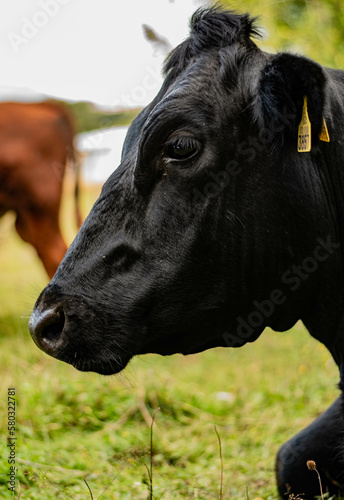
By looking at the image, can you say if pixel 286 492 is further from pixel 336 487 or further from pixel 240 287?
pixel 240 287

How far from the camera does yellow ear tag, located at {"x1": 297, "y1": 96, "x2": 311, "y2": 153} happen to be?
7.47 feet

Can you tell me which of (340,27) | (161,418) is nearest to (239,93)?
(161,418)

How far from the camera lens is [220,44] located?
253cm

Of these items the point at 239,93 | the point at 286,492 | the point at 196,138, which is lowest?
the point at 286,492

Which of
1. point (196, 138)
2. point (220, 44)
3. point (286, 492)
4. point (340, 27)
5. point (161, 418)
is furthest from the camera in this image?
point (340, 27)

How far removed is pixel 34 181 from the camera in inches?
290

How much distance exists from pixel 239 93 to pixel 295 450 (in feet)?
5.28

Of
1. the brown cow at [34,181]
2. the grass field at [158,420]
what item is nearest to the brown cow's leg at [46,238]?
the brown cow at [34,181]

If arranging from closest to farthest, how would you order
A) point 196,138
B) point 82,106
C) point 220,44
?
point 196,138
point 220,44
point 82,106

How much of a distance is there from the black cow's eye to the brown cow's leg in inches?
201

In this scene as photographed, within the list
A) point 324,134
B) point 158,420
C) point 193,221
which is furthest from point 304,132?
point 158,420

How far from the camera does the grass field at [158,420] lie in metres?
3.05

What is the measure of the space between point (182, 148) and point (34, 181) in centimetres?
532

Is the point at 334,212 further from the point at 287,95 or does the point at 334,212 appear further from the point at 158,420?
the point at 158,420
